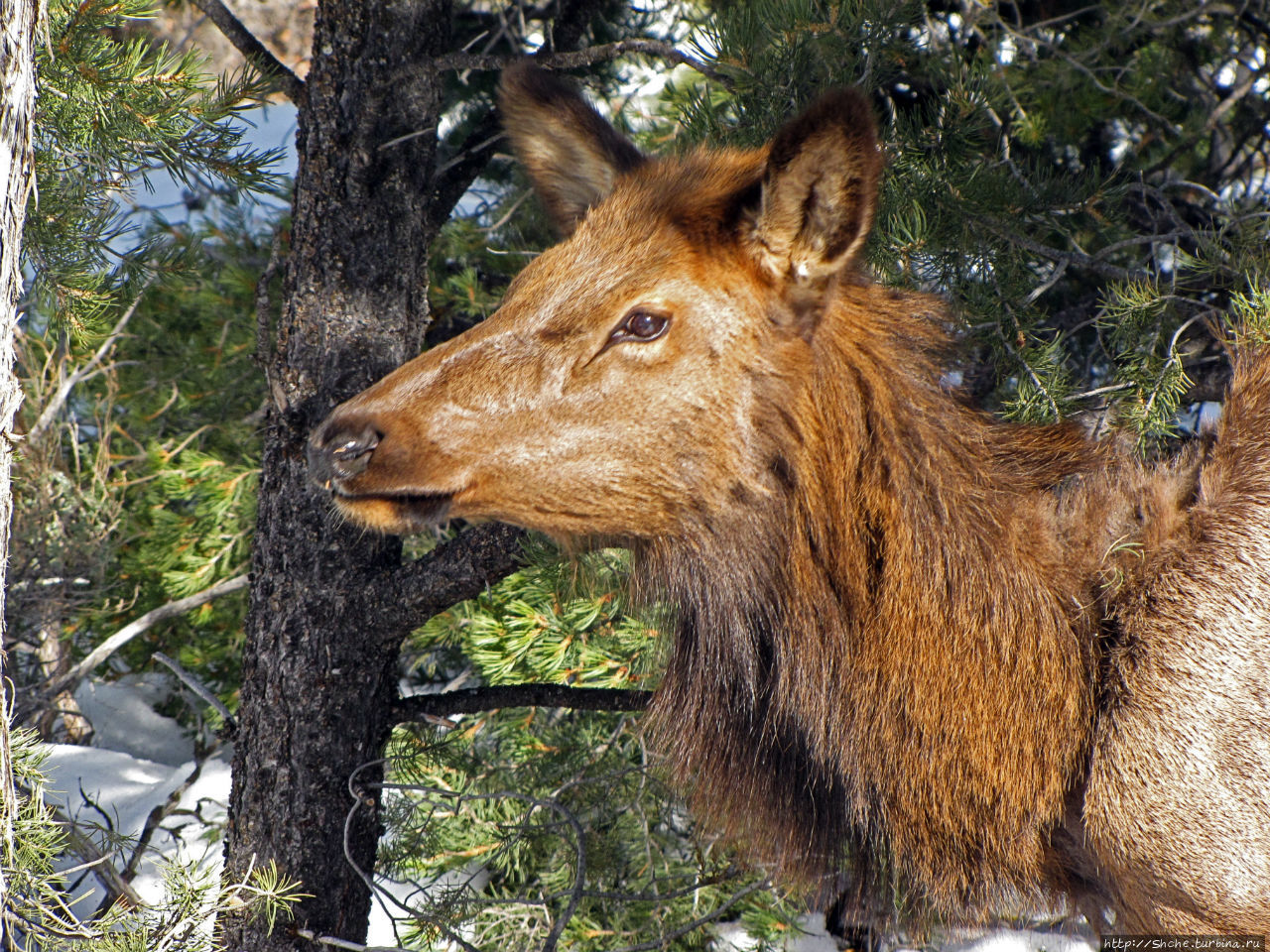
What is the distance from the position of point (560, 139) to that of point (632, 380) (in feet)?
2.76

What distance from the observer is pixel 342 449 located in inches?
79.4

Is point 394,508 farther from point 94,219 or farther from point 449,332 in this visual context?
point 449,332

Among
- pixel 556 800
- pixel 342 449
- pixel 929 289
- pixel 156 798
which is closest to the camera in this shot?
Result: pixel 342 449

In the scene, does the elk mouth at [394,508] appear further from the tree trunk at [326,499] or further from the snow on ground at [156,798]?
the snow on ground at [156,798]

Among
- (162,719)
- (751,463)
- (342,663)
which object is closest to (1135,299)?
(751,463)

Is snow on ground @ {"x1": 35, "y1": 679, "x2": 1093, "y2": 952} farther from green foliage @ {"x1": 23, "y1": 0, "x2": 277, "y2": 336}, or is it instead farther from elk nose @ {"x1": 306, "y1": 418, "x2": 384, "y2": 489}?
elk nose @ {"x1": 306, "y1": 418, "x2": 384, "y2": 489}

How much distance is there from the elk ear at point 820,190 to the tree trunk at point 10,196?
4.30ft

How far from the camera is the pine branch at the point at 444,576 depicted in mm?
2885

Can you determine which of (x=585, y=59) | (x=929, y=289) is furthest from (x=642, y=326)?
(x=929, y=289)

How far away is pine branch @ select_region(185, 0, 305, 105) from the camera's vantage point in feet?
9.17

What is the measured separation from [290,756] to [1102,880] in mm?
2004

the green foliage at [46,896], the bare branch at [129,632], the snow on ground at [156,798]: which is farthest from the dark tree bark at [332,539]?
the bare branch at [129,632]

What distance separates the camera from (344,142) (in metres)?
2.85

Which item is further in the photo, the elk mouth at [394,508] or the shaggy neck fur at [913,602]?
the shaggy neck fur at [913,602]
